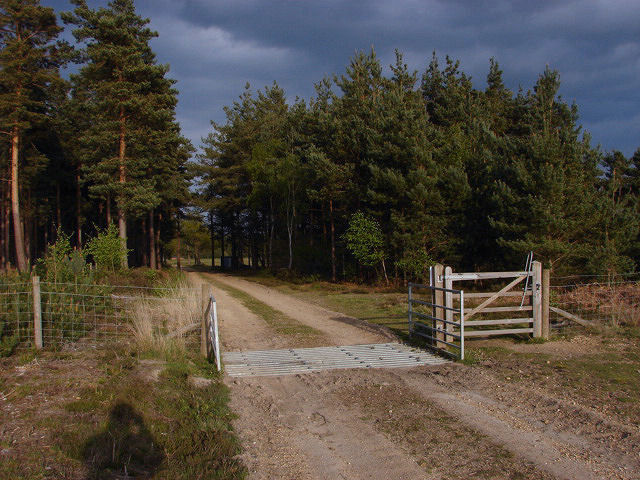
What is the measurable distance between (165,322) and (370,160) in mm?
20755

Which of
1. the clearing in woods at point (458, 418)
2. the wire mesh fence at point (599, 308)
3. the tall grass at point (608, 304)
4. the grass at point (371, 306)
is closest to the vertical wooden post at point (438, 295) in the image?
the clearing in woods at point (458, 418)

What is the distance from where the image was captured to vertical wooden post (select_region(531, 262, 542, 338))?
Result: 10.6m

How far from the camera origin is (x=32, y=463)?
174 inches

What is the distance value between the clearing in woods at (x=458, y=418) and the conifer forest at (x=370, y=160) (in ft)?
46.7

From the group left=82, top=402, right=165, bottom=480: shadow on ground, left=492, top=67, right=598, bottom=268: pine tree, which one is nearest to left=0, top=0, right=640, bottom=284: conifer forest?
left=492, top=67, right=598, bottom=268: pine tree

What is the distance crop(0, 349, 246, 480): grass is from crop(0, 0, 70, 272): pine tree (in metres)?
23.3

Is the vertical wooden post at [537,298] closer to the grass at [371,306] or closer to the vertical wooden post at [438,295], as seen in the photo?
the vertical wooden post at [438,295]

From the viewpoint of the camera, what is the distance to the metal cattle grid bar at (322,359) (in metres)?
8.77

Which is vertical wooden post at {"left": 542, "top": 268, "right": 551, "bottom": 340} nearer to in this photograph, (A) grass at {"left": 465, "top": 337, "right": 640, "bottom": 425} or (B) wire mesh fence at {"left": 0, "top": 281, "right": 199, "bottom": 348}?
(A) grass at {"left": 465, "top": 337, "right": 640, "bottom": 425}

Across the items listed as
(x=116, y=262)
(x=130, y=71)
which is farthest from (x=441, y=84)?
(x=116, y=262)

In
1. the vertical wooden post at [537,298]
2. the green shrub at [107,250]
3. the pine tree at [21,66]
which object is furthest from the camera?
the pine tree at [21,66]

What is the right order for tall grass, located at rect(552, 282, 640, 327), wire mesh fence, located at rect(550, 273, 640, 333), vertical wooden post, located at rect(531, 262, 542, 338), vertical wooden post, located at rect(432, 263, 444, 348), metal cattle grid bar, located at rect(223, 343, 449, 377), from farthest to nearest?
tall grass, located at rect(552, 282, 640, 327)
wire mesh fence, located at rect(550, 273, 640, 333)
vertical wooden post, located at rect(531, 262, 542, 338)
vertical wooden post, located at rect(432, 263, 444, 348)
metal cattle grid bar, located at rect(223, 343, 449, 377)

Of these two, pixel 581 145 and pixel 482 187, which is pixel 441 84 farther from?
pixel 581 145

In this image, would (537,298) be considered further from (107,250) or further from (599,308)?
(107,250)
